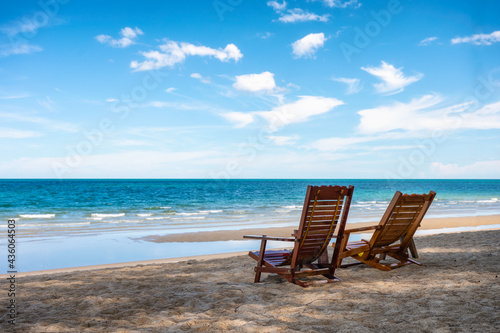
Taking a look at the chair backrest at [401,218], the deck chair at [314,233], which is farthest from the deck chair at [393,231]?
the deck chair at [314,233]

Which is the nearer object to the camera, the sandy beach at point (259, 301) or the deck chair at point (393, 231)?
the sandy beach at point (259, 301)

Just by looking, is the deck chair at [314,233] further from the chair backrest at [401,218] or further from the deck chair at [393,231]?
A: the chair backrest at [401,218]

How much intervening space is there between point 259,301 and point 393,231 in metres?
2.63

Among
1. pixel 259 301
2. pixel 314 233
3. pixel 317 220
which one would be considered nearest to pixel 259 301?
pixel 259 301

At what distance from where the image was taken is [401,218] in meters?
5.40

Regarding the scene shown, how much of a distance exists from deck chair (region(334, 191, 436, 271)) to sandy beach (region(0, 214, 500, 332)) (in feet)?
0.82

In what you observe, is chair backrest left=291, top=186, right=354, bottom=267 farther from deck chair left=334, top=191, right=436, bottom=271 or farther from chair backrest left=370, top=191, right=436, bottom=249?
chair backrest left=370, top=191, right=436, bottom=249

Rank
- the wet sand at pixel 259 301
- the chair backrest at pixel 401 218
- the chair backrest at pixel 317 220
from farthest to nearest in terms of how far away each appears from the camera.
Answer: the chair backrest at pixel 401 218 → the chair backrest at pixel 317 220 → the wet sand at pixel 259 301

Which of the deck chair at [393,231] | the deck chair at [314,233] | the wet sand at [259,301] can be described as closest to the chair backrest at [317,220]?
the deck chair at [314,233]

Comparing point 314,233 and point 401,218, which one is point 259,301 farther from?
point 401,218

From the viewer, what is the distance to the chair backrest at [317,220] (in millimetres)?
4430

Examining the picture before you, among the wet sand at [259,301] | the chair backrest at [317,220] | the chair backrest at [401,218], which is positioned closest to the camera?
the wet sand at [259,301]

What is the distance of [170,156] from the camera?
167 ft

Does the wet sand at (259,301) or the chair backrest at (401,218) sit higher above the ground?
the chair backrest at (401,218)
